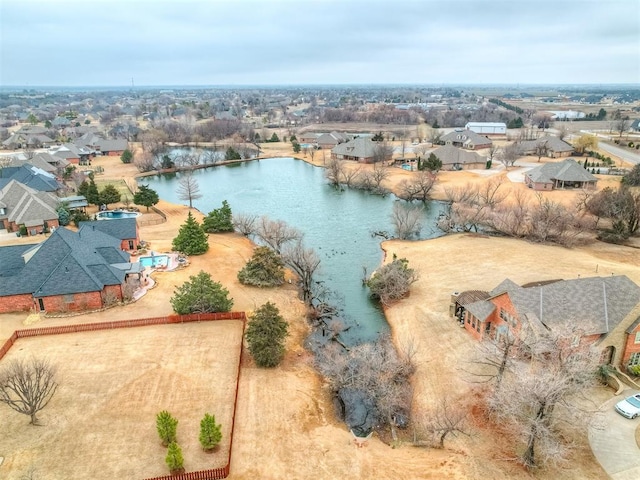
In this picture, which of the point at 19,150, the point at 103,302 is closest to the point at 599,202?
the point at 103,302

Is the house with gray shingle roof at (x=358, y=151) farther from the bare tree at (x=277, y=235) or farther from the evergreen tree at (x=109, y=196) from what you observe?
the bare tree at (x=277, y=235)

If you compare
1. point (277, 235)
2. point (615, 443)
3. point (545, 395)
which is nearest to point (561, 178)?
point (277, 235)

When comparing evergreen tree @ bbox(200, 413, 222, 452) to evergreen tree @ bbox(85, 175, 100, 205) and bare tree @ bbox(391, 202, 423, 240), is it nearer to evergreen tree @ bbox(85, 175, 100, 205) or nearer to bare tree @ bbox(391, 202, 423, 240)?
bare tree @ bbox(391, 202, 423, 240)

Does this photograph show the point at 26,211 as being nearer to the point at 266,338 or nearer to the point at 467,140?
the point at 266,338

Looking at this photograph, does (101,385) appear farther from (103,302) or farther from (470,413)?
(470,413)

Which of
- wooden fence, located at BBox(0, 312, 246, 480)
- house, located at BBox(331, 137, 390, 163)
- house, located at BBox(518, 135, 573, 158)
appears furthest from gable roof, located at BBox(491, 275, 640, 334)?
house, located at BBox(518, 135, 573, 158)

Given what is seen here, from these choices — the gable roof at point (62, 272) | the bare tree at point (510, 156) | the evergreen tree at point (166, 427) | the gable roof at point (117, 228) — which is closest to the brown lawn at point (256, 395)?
the evergreen tree at point (166, 427)
